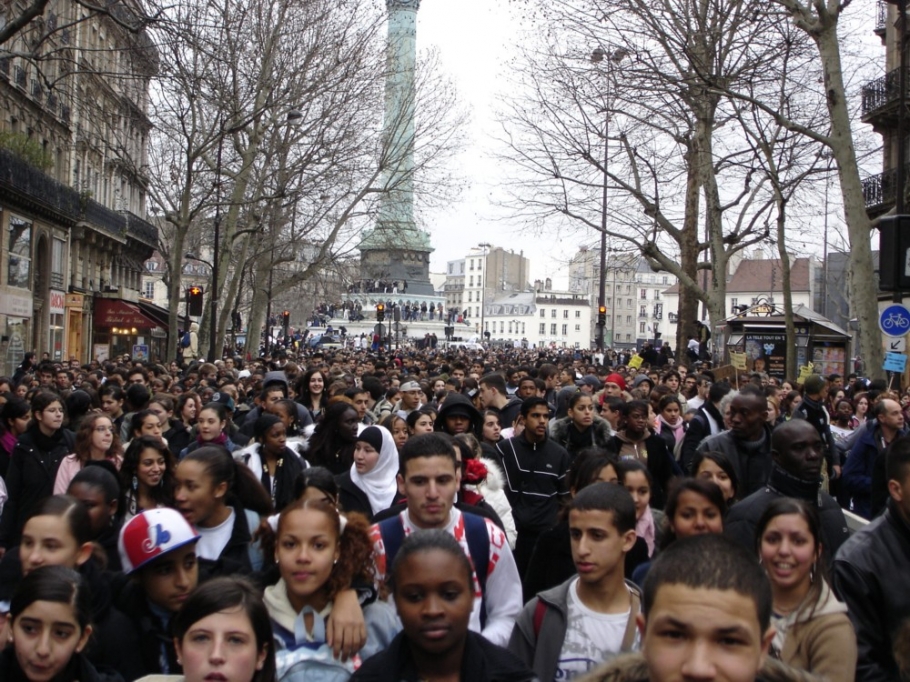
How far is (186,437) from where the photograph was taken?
10258 mm

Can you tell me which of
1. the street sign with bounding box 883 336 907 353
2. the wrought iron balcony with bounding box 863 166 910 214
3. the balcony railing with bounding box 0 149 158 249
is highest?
the wrought iron balcony with bounding box 863 166 910 214

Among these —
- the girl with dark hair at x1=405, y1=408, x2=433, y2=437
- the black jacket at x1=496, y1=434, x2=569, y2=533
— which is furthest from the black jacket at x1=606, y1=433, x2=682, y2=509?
the girl with dark hair at x1=405, y1=408, x2=433, y2=437

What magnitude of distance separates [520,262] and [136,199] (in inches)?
5214

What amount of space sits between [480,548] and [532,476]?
3.32 m

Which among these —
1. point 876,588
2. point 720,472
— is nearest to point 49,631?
point 876,588

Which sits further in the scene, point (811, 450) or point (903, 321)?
point (903, 321)

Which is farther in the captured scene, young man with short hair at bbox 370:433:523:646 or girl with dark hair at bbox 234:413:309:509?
girl with dark hair at bbox 234:413:309:509

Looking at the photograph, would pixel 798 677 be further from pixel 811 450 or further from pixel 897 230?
pixel 897 230

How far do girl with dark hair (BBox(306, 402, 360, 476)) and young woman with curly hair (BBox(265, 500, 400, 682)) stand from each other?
165 inches

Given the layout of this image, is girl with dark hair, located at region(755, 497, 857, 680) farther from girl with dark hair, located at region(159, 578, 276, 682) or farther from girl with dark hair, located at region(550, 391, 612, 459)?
girl with dark hair, located at region(550, 391, 612, 459)

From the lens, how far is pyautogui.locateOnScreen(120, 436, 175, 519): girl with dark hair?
6.50 metres

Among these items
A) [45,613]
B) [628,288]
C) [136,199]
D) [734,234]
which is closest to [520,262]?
[628,288]

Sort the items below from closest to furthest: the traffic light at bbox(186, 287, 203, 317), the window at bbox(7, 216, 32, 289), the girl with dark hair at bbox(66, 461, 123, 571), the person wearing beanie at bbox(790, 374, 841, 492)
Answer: the girl with dark hair at bbox(66, 461, 123, 571), the person wearing beanie at bbox(790, 374, 841, 492), the traffic light at bbox(186, 287, 203, 317), the window at bbox(7, 216, 32, 289)

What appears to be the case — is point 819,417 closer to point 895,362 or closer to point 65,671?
point 895,362
